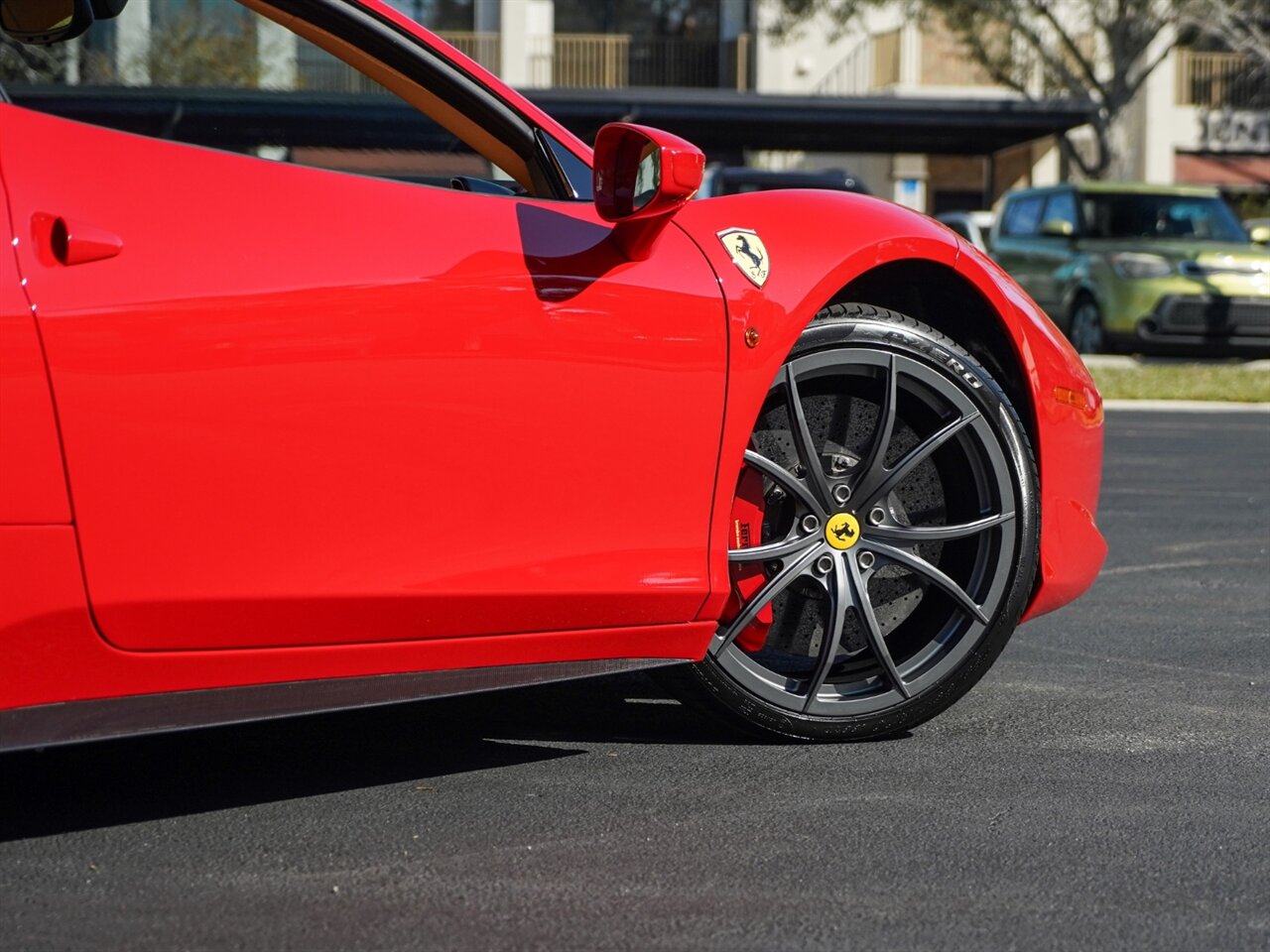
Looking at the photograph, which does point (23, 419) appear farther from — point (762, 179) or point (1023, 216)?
point (1023, 216)

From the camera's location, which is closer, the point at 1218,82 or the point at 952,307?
the point at 952,307

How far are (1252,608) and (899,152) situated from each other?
21.9 m

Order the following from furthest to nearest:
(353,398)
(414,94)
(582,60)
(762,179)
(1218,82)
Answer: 1. (1218,82)
2. (582,60)
3. (762,179)
4. (414,94)
5. (353,398)

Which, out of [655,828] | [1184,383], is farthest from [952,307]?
[1184,383]

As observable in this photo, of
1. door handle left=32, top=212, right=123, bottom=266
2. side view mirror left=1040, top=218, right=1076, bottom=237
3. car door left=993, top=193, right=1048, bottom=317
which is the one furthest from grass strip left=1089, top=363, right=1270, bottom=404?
door handle left=32, top=212, right=123, bottom=266

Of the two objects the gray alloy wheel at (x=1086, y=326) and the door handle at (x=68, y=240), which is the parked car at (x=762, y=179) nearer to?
the gray alloy wheel at (x=1086, y=326)

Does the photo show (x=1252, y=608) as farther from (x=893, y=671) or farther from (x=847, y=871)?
(x=847, y=871)

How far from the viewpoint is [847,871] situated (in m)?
2.83

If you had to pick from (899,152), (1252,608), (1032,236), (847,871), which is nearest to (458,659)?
(847,871)

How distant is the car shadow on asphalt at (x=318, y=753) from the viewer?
3.18 meters

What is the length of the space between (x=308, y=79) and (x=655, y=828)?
56.5 inches

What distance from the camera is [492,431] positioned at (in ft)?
9.76

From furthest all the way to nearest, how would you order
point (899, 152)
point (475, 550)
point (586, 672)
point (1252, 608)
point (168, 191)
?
point (899, 152), point (1252, 608), point (586, 672), point (475, 550), point (168, 191)

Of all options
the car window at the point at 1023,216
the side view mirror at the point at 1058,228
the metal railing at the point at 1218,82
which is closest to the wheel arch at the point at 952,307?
the side view mirror at the point at 1058,228
